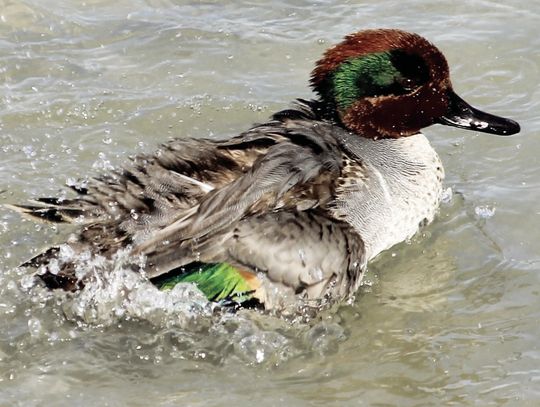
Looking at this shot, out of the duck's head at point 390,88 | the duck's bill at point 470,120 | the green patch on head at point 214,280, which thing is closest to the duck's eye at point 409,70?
the duck's head at point 390,88

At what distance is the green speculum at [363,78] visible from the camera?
5.38m

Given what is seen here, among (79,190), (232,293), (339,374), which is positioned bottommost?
(339,374)

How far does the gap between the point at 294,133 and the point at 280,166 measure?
10.8 inches

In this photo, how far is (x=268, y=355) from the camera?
191 inches

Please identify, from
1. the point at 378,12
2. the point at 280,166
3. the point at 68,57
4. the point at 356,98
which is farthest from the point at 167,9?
the point at 280,166

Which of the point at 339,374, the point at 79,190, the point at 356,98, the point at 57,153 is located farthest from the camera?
the point at 57,153

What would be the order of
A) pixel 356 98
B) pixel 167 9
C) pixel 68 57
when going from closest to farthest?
pixel 356 98
pixel 68 57
pixel 167 9

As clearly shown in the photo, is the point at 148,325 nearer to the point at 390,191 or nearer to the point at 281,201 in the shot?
the point at 281,201

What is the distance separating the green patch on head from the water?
0.21ft

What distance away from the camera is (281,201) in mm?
4914

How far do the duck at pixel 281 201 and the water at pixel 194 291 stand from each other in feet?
0.53

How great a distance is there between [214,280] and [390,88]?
4.77 feet

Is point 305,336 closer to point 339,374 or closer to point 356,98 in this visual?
point 339,374

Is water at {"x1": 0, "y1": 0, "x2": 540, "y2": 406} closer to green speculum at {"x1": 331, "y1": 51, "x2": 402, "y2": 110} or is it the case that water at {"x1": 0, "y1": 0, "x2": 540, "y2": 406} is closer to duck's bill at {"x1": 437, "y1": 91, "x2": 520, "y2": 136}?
duck's bill at {"x1": 437, "y1": 91, "x2": 520, "y2": 136}
